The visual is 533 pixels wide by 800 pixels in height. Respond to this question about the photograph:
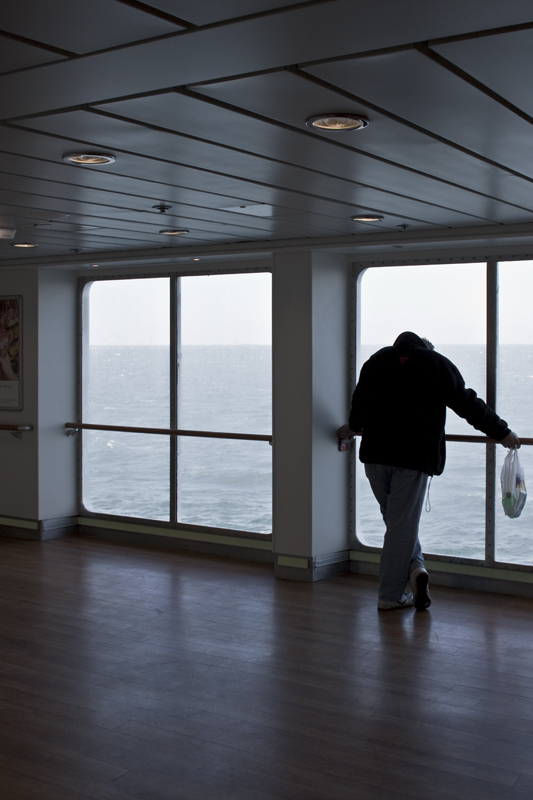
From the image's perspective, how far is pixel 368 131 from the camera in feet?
10.1

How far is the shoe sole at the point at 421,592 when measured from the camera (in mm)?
5453

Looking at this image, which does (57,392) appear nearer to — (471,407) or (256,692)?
(471,407)

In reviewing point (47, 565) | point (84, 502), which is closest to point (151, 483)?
point (84, 502)

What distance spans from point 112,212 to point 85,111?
2.08m

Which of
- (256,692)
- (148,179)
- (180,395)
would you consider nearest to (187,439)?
(180,395)

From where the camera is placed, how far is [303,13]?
198cm

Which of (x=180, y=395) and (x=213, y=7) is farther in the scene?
(x=180, y=395)

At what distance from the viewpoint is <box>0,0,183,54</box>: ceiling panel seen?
6.37ft

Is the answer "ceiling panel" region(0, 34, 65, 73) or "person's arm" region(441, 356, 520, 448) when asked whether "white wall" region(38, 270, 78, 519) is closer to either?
"person's arm" region(441, 356, 520, 448)

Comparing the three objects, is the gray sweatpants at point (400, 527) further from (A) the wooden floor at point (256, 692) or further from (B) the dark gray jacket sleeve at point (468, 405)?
(B) the dark gray jacket sleeve at point (468, 405)

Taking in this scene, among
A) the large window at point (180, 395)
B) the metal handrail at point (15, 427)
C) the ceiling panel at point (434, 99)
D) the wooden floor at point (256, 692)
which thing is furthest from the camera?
the metal handrail at point (15, 427)

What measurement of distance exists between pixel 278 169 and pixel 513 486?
9.33 feet

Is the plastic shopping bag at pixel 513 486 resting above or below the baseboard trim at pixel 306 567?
above

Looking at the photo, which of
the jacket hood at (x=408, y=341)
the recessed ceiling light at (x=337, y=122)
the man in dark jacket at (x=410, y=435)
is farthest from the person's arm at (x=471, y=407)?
the recessed ceiling light at (x=337, y=122)
